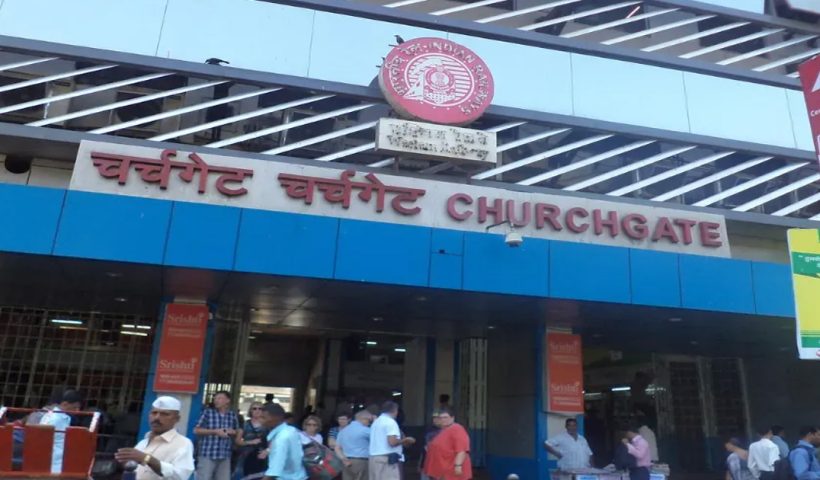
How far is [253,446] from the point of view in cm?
827

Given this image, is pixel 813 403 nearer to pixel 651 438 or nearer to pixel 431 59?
pixel 651 438

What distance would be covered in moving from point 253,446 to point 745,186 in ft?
40.3

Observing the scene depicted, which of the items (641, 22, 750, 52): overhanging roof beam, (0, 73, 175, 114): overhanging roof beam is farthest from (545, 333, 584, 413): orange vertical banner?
(0, 73, 175, 114): overhanging roof beam

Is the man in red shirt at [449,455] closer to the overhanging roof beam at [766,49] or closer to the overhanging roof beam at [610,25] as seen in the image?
the overhanging roof beam at [610,25]

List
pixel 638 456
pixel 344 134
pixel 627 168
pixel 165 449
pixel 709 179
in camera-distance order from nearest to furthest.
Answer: pixel 165 449 < pixel 638 456 < pixel 344 134 < pixel 627 168 < pixel 709 179

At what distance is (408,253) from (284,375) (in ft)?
48.8

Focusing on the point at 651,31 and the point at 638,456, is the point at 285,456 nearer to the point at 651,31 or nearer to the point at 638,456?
the point at 638,456

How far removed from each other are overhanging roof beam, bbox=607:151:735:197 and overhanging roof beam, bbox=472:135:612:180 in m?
1.27

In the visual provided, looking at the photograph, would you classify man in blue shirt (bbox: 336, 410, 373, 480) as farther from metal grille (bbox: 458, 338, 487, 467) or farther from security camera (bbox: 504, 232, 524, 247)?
metal grille (bbox: 458, 338, 487, 467)

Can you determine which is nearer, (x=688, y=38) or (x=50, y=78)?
(x=50, y=78)

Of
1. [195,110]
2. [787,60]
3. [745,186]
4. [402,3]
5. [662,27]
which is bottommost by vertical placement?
[745,186]

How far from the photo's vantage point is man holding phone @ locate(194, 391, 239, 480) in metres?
9.12

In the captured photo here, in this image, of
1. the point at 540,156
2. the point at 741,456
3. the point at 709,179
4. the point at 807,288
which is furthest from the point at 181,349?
the point at 709,179

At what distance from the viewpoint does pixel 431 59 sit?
13625mm
